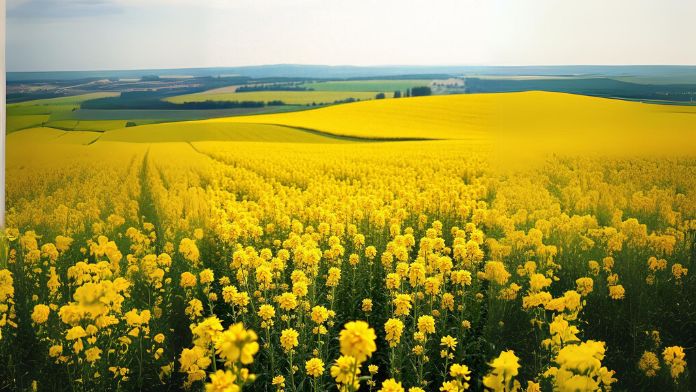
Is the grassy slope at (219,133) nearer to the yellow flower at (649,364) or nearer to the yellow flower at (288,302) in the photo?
the yellow flower at (288,302)

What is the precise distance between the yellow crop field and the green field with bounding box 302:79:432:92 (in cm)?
12

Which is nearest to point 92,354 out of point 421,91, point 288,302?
point 288,302

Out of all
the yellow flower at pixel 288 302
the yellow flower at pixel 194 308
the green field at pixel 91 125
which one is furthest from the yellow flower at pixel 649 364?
the green field at pixel 91 125

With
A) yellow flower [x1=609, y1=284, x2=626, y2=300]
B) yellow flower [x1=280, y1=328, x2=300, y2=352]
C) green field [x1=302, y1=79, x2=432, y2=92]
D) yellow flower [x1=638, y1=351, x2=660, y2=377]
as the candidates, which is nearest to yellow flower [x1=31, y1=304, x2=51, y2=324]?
yellow flower [x1=280, y1=328, x2=300, y2=352]

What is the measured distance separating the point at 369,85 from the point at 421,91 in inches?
12.9

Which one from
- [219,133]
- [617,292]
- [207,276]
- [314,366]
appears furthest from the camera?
[219,133]

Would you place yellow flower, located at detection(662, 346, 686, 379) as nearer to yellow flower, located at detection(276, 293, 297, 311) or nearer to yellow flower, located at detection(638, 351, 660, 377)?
yellow flower, located at detection(638, 351, 660, 377)

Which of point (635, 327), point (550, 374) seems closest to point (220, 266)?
point (550, 374)

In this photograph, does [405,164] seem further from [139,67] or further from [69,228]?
[69,228]

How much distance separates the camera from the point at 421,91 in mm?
3857

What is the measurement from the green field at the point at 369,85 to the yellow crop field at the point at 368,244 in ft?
0.40

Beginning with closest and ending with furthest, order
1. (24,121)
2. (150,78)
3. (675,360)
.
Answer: (675,360) → (150,78) → (24,121)

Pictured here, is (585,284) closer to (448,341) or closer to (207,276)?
(448,341)

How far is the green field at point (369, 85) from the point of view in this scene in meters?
3.91
